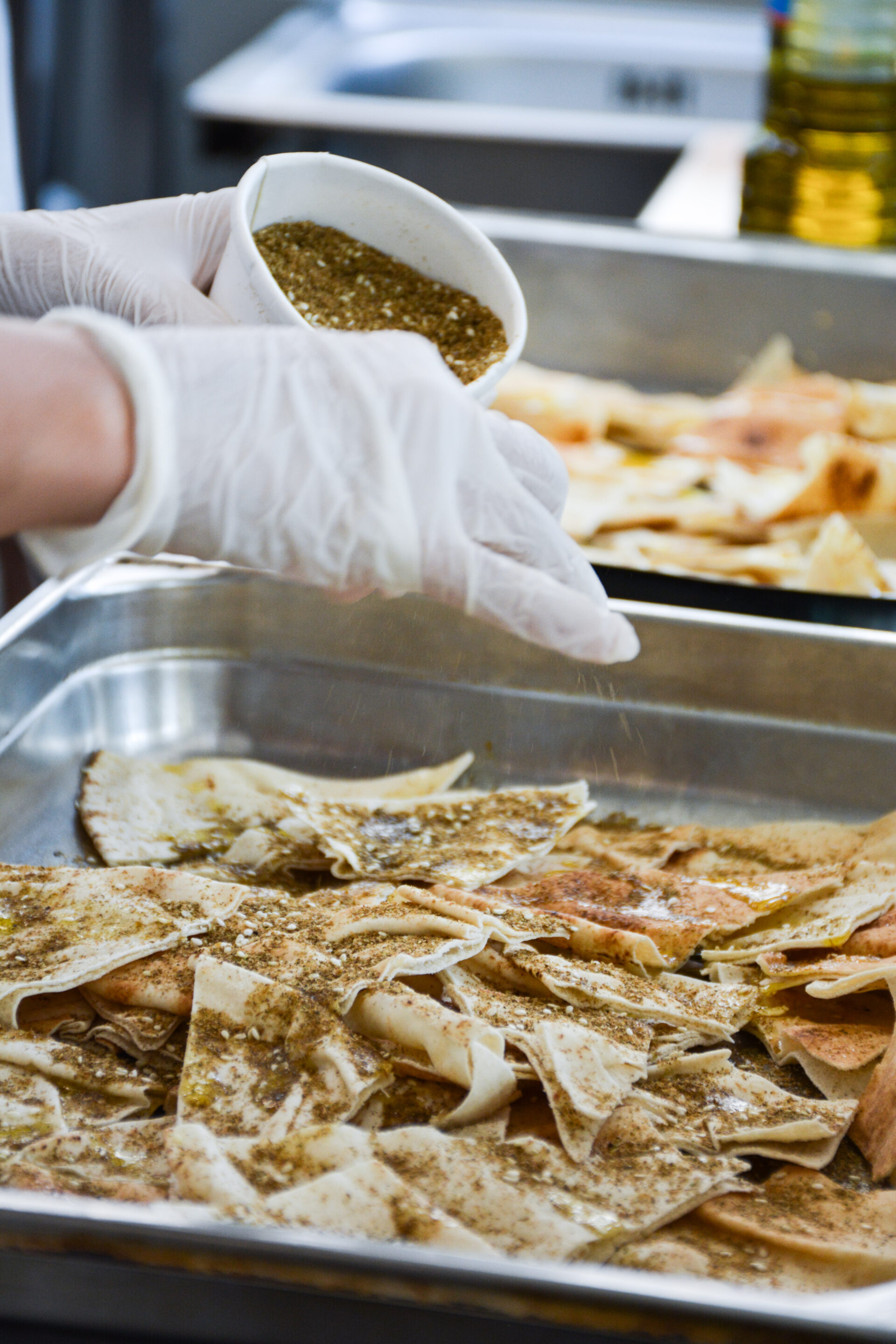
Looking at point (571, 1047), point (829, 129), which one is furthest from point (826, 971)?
point (829, 129)

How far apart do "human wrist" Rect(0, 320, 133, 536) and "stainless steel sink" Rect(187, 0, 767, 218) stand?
8.67 ft

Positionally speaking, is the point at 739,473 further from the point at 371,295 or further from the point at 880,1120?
the point at 880,1120

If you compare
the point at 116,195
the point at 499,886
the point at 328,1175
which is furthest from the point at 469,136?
the point at 328,1175

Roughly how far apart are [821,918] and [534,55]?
13.2 ft

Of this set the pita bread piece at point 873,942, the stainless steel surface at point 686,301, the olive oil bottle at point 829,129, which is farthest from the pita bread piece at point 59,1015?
the olive oil bottle at point 829,129

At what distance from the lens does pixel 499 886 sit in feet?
4.53

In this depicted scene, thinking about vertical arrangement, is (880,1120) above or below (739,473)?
below

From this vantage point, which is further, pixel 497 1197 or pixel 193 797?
pixel 193 797

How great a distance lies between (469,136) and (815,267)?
105cm

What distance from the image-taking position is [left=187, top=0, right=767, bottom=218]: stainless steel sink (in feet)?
10.8

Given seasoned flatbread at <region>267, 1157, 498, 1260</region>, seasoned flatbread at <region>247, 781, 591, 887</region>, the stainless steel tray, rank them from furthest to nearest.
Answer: the stainless steel tray → seasoned flatbread at <region>247, 781, 591, 887</region> → seasoned flatbread at <region>267, 1157, 498, 1260</region>

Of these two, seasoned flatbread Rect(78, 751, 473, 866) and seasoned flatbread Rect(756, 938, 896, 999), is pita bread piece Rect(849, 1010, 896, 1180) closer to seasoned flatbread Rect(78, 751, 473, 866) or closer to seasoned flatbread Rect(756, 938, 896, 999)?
seasoned flatbread Rect(756, 938, 896, 999)

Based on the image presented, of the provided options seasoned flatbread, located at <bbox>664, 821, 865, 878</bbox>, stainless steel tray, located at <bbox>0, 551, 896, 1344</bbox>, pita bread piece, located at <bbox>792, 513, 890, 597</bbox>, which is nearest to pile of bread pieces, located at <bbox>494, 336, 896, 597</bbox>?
pita bread piece, located at <bbox>792, 513, 890, 597</bbox>

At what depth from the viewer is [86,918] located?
120 cm
